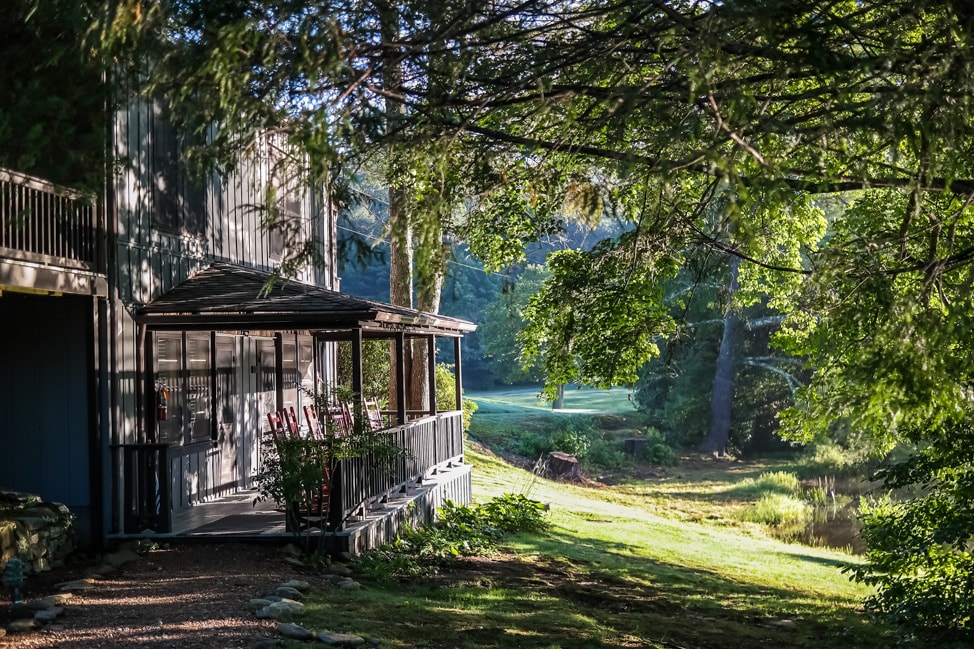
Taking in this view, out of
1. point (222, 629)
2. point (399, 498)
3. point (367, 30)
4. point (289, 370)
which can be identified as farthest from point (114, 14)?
point (289, 370)

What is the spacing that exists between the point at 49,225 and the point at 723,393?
1129 inches

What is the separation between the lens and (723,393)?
3553 centimetres

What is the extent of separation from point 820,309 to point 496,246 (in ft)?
16.1

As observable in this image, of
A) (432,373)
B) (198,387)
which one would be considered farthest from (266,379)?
(198,387)

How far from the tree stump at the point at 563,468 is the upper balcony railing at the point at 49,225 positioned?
61.6 feet

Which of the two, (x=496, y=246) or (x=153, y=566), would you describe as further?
(x=496, y=246)

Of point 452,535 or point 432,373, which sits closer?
point 452,535

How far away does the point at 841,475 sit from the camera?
93.1ft

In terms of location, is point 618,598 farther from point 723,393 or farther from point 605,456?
point 723,393

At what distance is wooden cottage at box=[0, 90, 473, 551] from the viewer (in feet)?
34.0

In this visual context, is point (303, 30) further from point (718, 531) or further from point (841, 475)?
point (841, 475)

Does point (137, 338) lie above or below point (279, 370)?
above

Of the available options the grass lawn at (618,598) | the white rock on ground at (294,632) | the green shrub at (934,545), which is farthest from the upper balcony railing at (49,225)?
the green shrub at (934,545)

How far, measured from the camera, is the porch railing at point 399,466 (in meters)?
10.9
